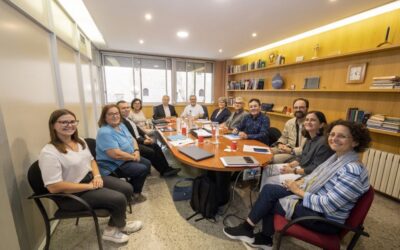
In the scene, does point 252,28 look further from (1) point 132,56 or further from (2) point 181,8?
(1) point 132,56

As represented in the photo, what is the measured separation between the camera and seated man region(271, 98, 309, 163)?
2.20 metres

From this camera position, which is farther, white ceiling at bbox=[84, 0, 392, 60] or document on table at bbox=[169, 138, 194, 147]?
white ceiling at bbox=[84, 0, 392, 60]

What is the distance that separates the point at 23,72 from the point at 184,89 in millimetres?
5086

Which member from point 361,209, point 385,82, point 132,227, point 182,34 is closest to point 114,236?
point 132,227

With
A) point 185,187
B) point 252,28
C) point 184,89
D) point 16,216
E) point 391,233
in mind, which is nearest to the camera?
point 16,216

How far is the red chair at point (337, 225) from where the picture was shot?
3.34ft

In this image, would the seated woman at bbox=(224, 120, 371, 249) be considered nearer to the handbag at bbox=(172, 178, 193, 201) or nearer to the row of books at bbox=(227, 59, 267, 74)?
the handbag at bbox=(172, 178, 193, 201)

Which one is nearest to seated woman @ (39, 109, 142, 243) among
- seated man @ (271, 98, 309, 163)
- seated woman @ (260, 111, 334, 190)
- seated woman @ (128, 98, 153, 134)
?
seated woman @ (260, 111, 334, 190)

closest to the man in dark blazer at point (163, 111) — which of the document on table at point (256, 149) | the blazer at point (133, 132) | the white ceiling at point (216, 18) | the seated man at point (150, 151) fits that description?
the blazer at point (133, 132)

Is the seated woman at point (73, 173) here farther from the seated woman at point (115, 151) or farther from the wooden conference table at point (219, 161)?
the wooden conference table at point (219, 161)

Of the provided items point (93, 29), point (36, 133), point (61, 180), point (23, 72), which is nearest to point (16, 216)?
point (61, 180)

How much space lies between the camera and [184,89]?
631cm

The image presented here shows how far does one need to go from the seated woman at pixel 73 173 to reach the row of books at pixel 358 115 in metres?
3.33

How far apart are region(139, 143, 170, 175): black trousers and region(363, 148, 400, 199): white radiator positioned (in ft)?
9.76
